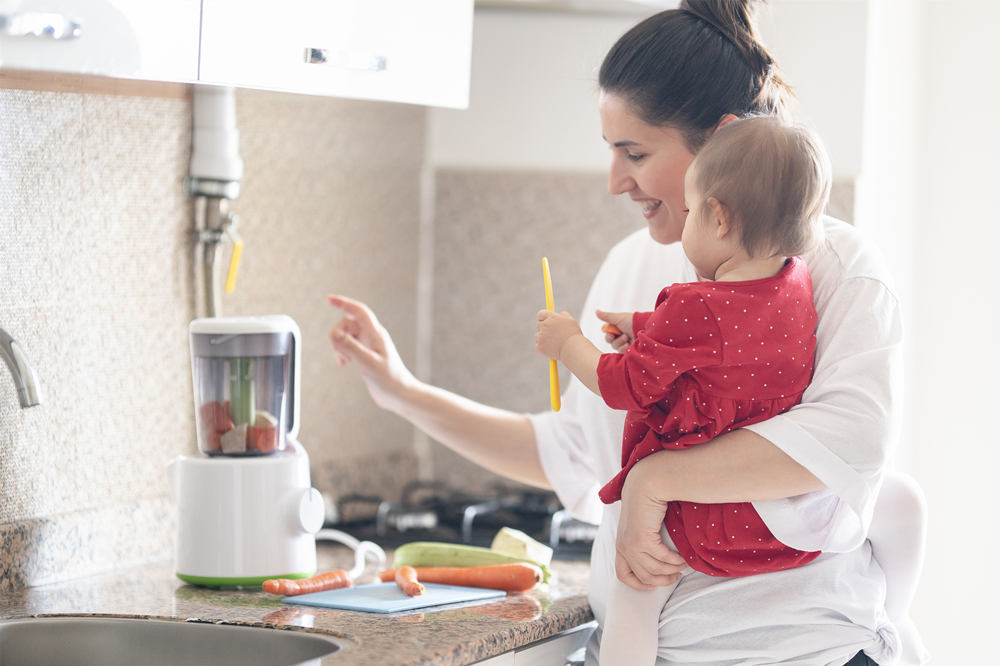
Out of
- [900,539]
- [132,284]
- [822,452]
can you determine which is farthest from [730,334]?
[132,284]

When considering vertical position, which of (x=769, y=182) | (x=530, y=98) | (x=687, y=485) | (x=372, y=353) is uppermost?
(x=530, y=98)

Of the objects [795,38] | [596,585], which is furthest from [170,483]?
[795,38]

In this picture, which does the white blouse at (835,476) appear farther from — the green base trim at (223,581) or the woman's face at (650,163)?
the green base trim at (223,581)

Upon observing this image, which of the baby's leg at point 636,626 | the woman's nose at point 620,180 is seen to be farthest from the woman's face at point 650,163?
the baby's leg at point 636,626

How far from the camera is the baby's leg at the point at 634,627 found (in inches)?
56.7

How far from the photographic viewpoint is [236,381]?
1.72 meters

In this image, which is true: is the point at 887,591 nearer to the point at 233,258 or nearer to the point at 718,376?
the point at 718,376

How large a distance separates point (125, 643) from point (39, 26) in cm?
76

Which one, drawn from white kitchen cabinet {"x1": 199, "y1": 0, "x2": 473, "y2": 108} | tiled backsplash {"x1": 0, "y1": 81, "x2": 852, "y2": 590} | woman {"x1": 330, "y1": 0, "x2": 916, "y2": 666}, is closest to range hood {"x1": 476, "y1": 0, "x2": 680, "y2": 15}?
tiled backsplash {"x1": 0, "y1": 81, "x2": 852, "y2": 590}

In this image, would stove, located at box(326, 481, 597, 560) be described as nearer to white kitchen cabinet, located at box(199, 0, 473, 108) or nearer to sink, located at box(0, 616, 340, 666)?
sink, located at box(0, 616, 340, 666)

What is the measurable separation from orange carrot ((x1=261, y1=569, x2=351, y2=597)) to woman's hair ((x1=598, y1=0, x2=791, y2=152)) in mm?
753

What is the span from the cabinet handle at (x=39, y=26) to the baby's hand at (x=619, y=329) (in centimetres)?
69

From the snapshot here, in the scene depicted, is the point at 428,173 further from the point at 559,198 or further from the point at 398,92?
the point at 398,92

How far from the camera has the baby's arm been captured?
1.40 meters
